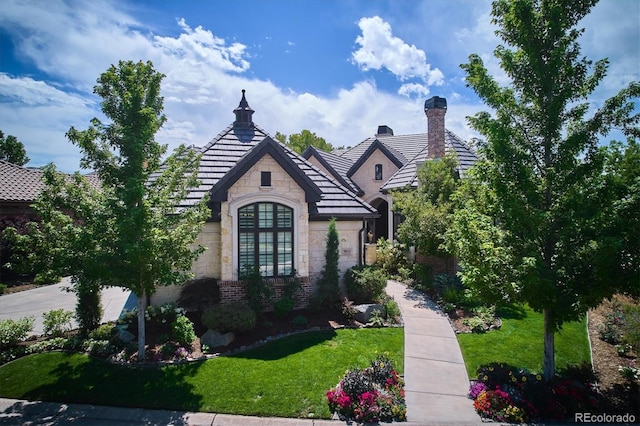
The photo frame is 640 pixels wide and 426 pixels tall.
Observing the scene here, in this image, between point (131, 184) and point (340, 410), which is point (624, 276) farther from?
point (131, 184)

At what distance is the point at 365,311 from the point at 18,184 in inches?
811

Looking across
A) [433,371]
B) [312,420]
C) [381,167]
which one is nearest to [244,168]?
[312,420]

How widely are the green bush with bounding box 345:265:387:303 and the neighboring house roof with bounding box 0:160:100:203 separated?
13.6 m

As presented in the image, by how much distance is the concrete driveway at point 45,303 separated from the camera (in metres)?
12.4

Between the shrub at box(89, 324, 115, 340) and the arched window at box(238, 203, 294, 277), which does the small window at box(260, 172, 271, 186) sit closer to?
the arched window at box(238, 203, 294, 277)

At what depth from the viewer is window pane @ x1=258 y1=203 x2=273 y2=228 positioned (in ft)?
39.6

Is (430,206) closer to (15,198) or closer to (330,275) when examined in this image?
(330,275)

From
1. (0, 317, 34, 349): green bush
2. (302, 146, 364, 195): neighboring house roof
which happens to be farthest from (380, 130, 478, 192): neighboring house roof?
(0, 317, 34, 349): green bush

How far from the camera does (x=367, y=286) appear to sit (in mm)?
12438

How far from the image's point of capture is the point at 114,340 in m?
9.38

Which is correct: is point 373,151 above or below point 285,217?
above

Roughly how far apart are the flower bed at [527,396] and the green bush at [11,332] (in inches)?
451

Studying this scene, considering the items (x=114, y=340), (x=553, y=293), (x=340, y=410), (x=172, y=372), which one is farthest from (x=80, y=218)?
(x=553, y=293)

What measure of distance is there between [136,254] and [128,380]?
287 centimetres
